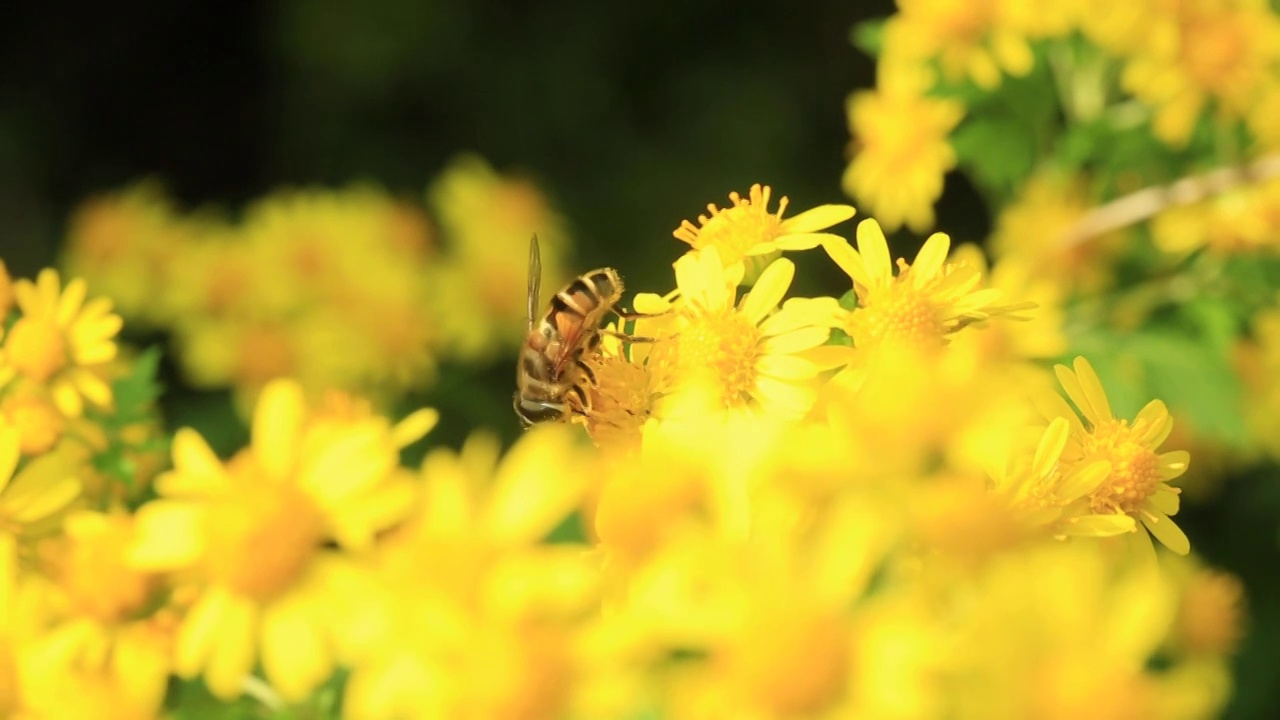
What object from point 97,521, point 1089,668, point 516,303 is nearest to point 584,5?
point 516,303

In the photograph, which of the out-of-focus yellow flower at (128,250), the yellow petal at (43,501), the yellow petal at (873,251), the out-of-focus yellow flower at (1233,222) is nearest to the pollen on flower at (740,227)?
the yellow petal at (873,251)

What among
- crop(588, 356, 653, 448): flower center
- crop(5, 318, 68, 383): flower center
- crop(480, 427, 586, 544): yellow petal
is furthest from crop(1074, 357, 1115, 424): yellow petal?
crop(5, 318, 68, 383): flower center

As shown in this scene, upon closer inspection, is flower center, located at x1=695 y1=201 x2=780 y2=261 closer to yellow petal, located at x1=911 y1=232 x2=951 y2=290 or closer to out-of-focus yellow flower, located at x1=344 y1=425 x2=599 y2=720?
yellow petal, located at x1=911 y1=232 x2=951 y2=290

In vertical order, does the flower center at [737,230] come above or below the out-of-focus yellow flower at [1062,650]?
above

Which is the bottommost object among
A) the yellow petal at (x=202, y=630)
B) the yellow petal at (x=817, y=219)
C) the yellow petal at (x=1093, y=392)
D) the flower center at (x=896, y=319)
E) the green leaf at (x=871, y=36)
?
the yellow petal at (x=1093, y=392)

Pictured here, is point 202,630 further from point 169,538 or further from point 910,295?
point 910,295

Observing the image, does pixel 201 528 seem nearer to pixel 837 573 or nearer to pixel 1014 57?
pixel 837 573

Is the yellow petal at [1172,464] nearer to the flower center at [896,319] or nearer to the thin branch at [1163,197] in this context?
the flower center at [896,319]
